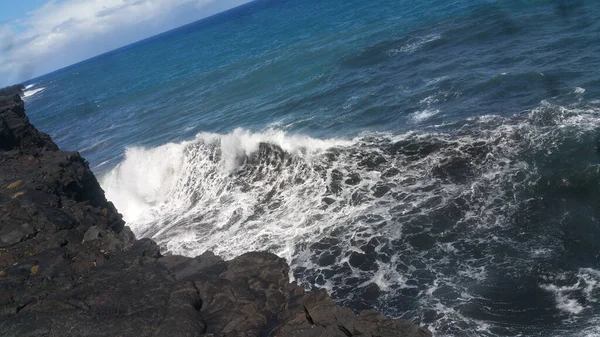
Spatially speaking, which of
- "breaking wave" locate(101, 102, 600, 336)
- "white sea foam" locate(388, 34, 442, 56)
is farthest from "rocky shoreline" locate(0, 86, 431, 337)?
"white sea foam" locate(388, 34, 442, 56)

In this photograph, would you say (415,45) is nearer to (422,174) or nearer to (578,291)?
(422,174)

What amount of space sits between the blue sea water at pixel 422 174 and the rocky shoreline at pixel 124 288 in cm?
271

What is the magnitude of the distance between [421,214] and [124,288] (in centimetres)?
992

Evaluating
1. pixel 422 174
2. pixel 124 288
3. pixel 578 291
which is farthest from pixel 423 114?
pixel 124 288

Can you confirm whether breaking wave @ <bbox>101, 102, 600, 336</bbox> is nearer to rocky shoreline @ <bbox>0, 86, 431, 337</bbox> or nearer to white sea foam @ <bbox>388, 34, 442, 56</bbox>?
rocky shoreline @ <bbox>0, 86, 431, 337</bbox>

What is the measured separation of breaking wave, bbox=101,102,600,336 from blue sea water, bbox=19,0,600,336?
0.20 feet

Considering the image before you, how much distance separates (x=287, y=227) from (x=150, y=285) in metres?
6.70

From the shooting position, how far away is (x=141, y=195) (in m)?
25.5

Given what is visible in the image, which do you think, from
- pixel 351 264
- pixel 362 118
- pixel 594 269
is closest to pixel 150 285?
pixel 351 264

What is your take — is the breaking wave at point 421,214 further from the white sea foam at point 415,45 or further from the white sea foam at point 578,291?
the white sea foam at point 415,45

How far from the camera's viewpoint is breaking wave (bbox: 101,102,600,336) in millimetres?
11766

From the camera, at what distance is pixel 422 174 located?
18172mm

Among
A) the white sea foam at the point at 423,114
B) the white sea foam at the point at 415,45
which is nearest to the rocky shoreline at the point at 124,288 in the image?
the white sea foam at the point at 423,114

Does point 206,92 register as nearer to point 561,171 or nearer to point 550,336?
point 561,171
